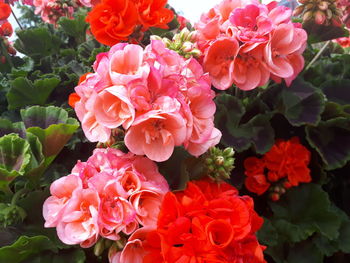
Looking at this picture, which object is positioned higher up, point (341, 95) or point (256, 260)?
point (256, 260)

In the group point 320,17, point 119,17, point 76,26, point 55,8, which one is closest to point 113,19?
point 119,17

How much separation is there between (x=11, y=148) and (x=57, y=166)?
24 centimetres

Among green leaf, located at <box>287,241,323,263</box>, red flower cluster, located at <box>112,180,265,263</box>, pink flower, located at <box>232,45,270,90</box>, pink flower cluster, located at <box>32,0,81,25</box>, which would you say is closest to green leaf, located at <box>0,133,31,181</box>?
red flower cluster, located at <box>112,180,265,263</box>

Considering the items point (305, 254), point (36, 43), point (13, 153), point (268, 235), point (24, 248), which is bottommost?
point (305, 254)

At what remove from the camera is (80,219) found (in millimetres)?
632

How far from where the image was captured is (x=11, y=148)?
0.74m

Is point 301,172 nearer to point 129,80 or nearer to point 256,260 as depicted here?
point 256,260

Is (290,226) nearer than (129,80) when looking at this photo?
No

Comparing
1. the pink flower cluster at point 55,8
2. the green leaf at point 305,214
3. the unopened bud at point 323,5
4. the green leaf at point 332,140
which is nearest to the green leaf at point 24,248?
the green leaf at point 305,214

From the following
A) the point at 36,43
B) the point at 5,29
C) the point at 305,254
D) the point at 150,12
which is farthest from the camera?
the point at 36,43

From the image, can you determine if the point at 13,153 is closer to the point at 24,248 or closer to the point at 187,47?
the point at 24,248

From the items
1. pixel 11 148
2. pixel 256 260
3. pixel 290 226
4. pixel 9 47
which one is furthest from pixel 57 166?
pixel 9 47

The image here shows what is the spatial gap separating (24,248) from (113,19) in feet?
1.89

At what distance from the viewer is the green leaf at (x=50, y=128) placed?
75 cm
